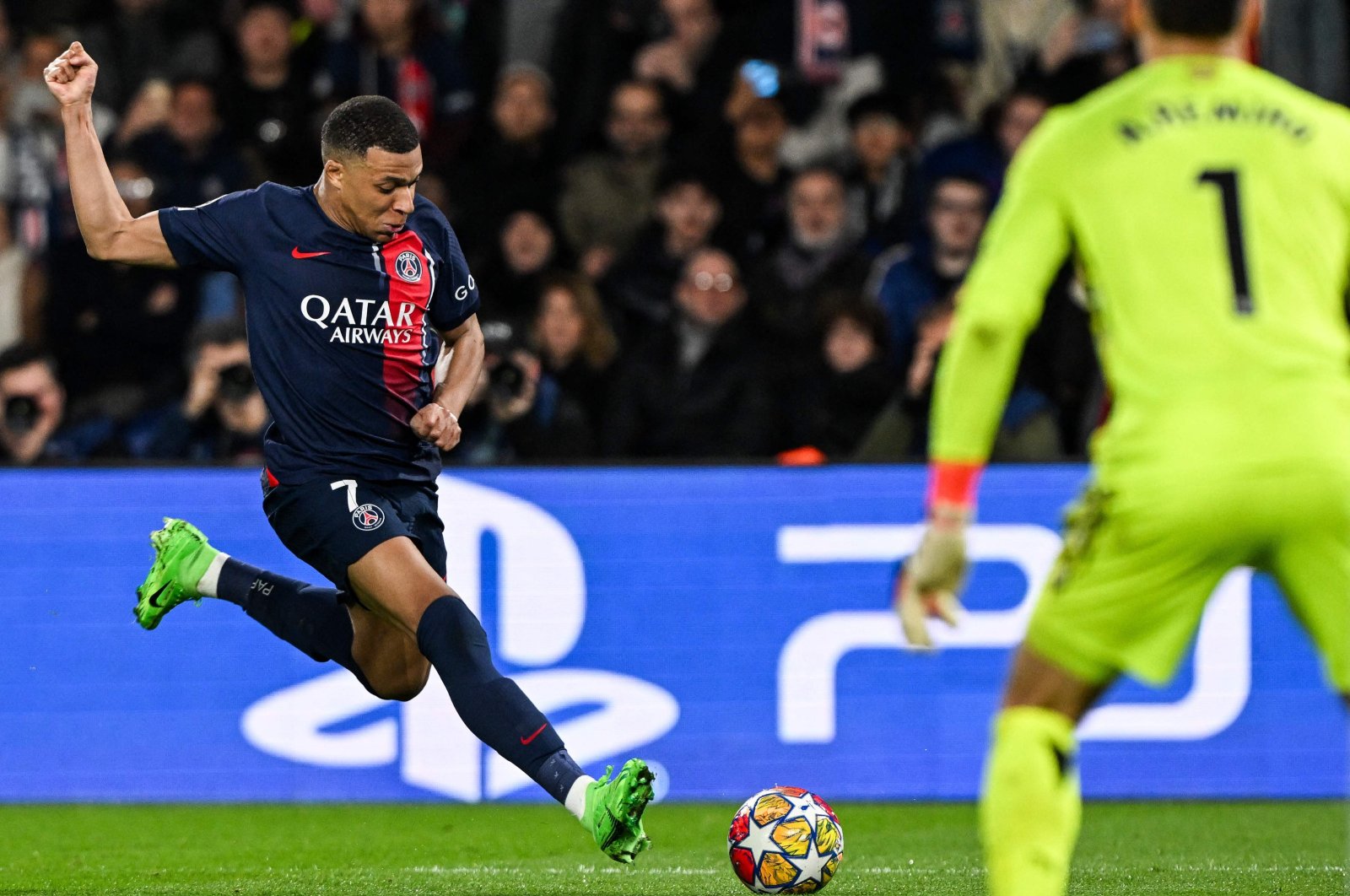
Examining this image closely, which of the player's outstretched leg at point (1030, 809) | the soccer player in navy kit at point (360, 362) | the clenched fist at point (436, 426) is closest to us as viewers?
the player's outstretched leg at point (1030, 809)

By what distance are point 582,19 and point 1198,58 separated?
829cm

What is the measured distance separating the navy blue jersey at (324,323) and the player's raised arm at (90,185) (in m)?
0.07

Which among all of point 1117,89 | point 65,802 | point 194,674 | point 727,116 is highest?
point 1117,89

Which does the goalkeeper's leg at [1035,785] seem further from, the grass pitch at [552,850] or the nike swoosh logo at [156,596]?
the nike swoosh logo at [156,596]

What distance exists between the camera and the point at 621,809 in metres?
5.09

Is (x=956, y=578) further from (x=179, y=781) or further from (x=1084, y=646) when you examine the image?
(x=179, y=781)

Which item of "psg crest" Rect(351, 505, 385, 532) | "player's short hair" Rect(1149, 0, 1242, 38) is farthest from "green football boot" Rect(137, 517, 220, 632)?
"player's short hair" Rect(1149, 0, 1242, 38)

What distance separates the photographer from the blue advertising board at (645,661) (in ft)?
27.7

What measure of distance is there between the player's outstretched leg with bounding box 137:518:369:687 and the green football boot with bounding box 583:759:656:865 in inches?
50.1

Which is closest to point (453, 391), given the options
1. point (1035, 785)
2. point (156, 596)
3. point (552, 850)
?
point (156, 596)

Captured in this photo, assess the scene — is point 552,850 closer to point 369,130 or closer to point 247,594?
point 247,594

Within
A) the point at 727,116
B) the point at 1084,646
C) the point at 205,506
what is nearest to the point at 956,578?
the point at 1084,646

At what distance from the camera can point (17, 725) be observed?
28.0ft

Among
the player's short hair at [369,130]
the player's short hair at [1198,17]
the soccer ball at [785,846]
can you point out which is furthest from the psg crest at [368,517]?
the player's short hair at [1198,17]
